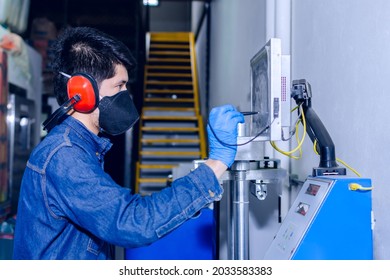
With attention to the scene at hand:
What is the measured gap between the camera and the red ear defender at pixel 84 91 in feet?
4.00

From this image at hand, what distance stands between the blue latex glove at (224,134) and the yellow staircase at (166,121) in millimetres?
3708

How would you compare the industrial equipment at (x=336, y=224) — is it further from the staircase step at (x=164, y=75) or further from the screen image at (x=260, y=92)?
the staircase step at (x=164, y=75)

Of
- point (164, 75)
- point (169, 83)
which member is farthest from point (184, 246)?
point (164, 75)

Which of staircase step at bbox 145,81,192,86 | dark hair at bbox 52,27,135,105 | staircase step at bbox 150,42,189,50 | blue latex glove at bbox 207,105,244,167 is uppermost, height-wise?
staircase step at bbox 150,42,189,50

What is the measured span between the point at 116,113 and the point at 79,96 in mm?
139

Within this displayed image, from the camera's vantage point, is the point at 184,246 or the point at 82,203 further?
the point at 184,246

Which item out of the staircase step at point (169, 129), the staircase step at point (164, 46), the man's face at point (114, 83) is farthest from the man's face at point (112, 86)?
the staircase step at point (164, 46)

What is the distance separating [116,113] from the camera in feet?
4.31

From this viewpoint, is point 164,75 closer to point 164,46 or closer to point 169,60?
point 169,60

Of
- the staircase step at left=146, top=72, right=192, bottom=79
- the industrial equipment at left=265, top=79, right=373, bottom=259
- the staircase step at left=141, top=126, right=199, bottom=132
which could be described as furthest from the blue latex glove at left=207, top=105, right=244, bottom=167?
the staircase step at left=146, top=72, right=192, bottom=79

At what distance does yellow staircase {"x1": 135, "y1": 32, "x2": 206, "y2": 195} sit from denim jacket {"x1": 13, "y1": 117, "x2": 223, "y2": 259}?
364 cm

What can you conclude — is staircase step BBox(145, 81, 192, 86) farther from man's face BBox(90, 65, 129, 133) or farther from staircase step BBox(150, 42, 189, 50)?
man's face BBox(90, 65, 129, 133)

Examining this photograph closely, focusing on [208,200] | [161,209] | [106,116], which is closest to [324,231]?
[208,200]

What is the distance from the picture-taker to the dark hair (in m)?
1.29
